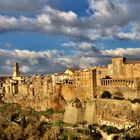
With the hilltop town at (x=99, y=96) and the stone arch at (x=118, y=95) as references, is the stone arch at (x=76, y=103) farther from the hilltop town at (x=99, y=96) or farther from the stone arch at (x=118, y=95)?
the stone arch at (x=118, y=95)

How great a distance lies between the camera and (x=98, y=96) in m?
40.9

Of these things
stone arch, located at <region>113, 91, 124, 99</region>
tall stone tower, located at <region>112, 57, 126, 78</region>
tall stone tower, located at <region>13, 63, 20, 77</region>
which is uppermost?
tall stone tower, located at <region>13, 63, 20, 77</region>

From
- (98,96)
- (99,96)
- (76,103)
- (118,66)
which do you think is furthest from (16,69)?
(99,96)

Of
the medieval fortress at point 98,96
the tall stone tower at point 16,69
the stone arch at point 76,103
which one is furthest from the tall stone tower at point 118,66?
the tall stone tower at point 16,69

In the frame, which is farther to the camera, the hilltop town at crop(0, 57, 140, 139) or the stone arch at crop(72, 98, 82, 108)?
the stone arch at crop(72, 98, 82, 108)

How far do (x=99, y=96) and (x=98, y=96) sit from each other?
50 centimetres

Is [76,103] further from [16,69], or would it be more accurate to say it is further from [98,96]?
[16,69]

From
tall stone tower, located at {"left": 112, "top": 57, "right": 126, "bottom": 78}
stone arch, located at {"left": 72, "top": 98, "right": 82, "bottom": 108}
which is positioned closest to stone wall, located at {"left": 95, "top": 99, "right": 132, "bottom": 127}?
stone arch, located at {"left": 72, "top": 98, "right": 82, "bottom": 108}

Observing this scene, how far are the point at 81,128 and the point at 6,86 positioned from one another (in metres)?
24.8

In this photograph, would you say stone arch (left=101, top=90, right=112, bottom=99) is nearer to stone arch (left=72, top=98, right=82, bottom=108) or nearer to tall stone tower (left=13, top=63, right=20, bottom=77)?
stone arch (left=72, top=98, right=82, bottom=108)

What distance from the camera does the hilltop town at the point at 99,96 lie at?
36625 mm

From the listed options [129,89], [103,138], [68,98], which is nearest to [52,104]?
[68,98]

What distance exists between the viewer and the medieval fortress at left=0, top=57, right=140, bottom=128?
36.8 metres

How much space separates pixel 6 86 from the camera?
60.3m
